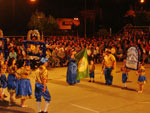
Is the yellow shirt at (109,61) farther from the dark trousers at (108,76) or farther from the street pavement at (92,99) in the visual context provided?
the street pavement at (92,99)

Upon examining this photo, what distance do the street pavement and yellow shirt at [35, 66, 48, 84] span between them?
35 cm

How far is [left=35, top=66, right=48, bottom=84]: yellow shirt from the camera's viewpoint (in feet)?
26.9

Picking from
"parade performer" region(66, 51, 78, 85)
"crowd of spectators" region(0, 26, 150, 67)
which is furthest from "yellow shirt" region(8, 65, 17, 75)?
"crowd of spectators" region(0, 26, 150, 67)

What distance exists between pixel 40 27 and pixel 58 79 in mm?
14520

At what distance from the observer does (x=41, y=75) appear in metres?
8.21

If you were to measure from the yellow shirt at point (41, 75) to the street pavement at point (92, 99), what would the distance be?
353 mm

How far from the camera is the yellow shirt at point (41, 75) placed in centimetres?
819

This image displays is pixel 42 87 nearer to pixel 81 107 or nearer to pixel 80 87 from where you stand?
pixel 81 107

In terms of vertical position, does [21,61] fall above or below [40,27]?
below

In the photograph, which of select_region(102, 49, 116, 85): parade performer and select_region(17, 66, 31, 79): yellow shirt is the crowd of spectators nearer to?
select_region(102, 49, 116, 85): parade performer

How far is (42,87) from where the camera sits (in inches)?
325

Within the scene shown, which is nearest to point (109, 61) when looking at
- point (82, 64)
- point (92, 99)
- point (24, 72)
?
point (82, 64)

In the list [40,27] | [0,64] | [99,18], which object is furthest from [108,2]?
[0,64]

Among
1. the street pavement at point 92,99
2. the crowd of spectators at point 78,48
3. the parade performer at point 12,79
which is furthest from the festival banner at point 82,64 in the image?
the parade performer at point 12,79
